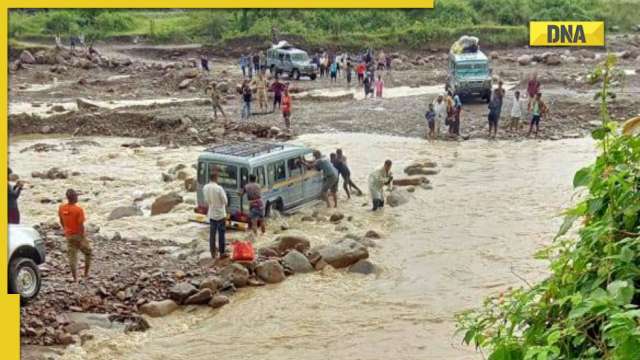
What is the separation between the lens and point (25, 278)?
11.3 metres

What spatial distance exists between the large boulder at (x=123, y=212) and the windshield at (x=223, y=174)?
2.50m

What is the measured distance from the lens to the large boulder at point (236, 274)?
1302 cm

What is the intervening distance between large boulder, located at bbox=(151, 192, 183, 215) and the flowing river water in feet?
0.65

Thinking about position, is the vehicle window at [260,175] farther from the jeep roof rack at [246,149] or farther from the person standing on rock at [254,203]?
the jeep roof rack at [246,149]

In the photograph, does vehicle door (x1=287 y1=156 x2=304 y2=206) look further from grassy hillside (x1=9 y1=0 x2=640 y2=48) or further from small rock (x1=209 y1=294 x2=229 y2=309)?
grassy hillside (x1=9 y1=0 x2=640 y2=48)

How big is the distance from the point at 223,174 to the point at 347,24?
37.4 metres

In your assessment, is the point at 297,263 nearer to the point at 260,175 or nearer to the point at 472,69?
the point at 260,175

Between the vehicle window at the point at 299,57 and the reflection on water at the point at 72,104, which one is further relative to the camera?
the vehicle window at the point at 299,57

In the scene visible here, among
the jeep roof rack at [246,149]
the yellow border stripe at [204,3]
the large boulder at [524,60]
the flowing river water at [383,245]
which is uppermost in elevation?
the yellow border stripe at [204,3]

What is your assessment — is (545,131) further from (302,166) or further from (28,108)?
(28,108)

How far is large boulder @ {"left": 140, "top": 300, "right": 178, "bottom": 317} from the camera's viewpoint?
39.3 feet

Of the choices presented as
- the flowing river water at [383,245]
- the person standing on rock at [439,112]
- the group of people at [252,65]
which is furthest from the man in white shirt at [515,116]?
the group of people at [252,65]

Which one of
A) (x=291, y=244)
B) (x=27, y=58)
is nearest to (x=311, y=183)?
(x=291, y=244)

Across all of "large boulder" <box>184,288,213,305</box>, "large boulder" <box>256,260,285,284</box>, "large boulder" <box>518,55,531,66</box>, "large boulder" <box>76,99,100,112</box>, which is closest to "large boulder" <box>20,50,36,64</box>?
"large boulder" <box>76,99,100,112</box>
